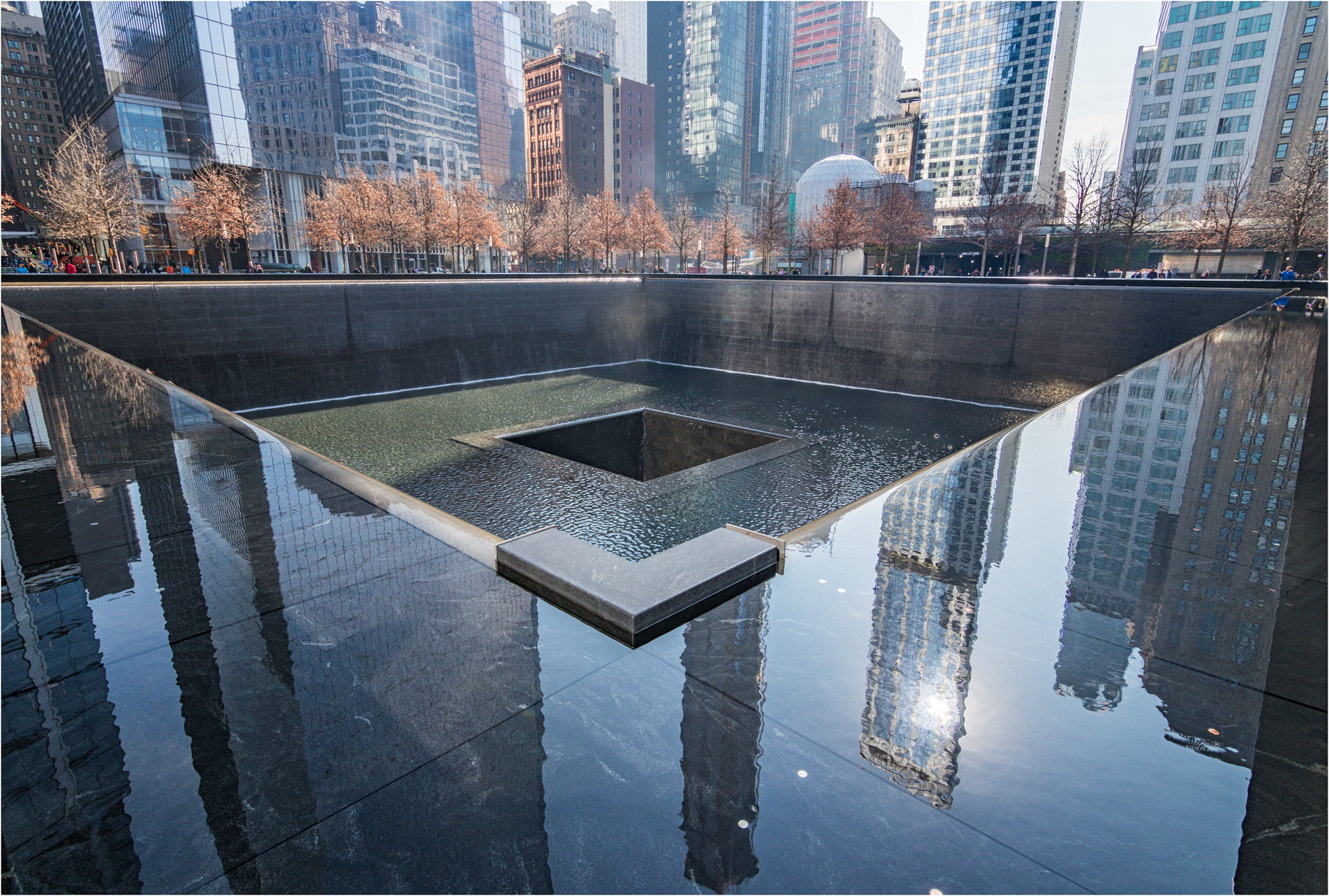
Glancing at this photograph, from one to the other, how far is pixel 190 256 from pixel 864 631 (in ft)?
158

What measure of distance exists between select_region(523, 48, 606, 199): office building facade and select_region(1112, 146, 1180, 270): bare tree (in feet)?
179

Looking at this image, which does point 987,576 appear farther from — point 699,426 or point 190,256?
point 190,256

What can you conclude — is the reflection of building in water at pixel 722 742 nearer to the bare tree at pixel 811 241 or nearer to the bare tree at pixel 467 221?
the bare tree at pixel 467 221

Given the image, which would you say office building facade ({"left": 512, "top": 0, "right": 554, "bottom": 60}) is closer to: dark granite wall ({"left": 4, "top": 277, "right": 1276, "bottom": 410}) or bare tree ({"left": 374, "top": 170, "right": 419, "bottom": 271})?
bare tree ({"left": 374, "top": 170, "right": 419, "bottom": 271})

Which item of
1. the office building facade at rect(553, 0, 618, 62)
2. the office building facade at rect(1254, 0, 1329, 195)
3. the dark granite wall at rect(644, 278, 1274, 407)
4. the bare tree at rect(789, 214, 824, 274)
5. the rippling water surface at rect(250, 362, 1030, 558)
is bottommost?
the rippling water surface at rect(250, 362, 1030, 558)

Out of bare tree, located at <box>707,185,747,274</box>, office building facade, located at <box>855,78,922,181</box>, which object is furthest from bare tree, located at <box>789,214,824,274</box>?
office building facade, located at <box>855,78,922,181</box>

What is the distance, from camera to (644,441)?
14.9m

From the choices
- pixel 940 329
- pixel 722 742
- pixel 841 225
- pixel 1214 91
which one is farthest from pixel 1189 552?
pixel 1214 91

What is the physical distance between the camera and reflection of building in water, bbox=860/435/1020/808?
7.23ft

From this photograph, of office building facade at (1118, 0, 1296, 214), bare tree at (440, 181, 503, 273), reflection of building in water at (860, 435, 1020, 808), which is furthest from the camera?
office building facade at (1118, 0, 1296, 214)

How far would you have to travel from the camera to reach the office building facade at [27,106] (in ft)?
246

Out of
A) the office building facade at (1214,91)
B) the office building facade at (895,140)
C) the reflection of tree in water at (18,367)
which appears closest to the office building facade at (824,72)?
the office building facade at (895,140)

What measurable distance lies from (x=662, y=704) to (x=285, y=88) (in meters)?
52.4

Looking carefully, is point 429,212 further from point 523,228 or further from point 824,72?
point 824,72
